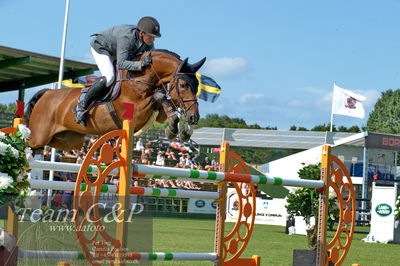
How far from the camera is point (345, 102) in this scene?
23078mm

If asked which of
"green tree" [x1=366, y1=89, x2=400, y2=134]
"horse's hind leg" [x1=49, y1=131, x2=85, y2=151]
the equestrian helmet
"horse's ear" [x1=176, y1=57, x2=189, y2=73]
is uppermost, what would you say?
"green tree" [x1=366, y1=89, x2=400, y2=134]

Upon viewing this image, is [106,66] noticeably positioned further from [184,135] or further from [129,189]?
[129,189]

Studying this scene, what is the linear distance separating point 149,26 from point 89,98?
2.78 feet

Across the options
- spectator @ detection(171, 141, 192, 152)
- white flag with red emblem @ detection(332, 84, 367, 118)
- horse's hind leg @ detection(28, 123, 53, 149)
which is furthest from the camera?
white flag with red emblem @ detection(332, 84, 367, 118)

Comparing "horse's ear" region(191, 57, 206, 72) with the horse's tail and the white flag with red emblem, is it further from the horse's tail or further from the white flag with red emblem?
the white flag with red emblem

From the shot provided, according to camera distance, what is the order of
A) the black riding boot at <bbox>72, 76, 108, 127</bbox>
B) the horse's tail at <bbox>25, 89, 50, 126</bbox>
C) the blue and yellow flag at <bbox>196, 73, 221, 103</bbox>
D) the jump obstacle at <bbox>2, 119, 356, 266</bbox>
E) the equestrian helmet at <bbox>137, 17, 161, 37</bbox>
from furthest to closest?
the blue and yellow flag at <bbox>196, 73, 221, 103</bbox> < the horse's tail at <bbox>25, 89, 50, 126</bbox> < the black riding boot at <bbox>72, 76, 108, 127</bbox> < the equestrian helmet at <bbox>137, 17, 161, 37</bbox> < the jump obstacle at <bbox>2, 119, 356, 266</bbox>

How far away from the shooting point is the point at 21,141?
11.4 ft

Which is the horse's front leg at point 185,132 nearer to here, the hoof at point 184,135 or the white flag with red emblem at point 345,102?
the hoof at point 184,135

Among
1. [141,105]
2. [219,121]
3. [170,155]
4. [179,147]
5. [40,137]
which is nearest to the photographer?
[141,105]

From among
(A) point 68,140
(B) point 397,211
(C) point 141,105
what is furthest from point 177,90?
(B) point 397,211

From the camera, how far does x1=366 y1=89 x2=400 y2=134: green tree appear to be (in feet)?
179

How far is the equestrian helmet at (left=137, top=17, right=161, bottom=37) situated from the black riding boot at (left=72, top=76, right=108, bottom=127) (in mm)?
581

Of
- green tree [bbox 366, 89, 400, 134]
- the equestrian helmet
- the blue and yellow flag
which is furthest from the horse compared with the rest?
green tree [bbox 366, 89, 400, 134]

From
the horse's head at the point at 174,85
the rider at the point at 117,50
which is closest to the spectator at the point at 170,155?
the rider at the point at 117,50
